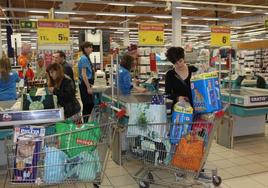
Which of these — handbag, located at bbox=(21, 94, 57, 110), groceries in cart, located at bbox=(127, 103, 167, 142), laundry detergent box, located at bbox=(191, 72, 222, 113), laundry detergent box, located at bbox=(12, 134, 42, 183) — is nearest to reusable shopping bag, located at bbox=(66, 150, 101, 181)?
laundry detergent box, located at bbox=(12, 134, 42, 183)

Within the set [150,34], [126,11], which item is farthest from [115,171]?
[126,11]

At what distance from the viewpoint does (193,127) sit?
118 inches

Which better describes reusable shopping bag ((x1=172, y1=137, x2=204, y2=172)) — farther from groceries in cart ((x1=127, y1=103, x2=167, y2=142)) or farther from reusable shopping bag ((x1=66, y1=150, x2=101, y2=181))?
reusable shopping bag ((x1=66, y1=150, x2=101, y2=181))

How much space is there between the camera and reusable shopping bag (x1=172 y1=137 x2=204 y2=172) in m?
2.92

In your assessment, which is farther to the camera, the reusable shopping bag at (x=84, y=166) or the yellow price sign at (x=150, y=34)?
the yellow price sign at (x=150, y=34)

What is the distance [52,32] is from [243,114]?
687 centimetres

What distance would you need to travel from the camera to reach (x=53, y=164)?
8.31ft

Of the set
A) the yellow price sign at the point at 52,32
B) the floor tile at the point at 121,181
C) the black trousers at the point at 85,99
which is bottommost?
the floor tile at the point at 121,181

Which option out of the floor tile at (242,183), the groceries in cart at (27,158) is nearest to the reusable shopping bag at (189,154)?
the floor tile at (242,183)

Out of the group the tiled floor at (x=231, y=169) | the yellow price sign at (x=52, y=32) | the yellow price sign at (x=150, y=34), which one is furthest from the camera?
the yellow price sign at (x=150, y=34)

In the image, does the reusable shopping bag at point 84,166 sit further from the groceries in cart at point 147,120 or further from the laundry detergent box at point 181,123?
the laundry detergent box at point 181,123

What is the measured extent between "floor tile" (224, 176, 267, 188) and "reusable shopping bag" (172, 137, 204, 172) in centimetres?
101

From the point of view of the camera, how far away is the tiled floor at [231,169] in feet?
12.2

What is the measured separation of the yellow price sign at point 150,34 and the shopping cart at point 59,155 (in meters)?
9.12
